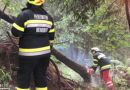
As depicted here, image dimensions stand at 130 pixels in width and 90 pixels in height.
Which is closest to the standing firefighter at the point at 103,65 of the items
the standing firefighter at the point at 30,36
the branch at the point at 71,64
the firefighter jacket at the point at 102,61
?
the firefighter jacket at the point at 102,61

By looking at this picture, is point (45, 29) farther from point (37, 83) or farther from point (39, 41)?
point (37, 83)

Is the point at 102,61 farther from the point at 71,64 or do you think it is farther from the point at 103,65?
the point at 71,64

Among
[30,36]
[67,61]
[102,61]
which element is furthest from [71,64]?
[30,36]

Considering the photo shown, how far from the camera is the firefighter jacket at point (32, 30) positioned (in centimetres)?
224

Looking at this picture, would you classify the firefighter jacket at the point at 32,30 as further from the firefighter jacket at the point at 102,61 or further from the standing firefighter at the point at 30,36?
the firefighter jacket at the point at 102,61

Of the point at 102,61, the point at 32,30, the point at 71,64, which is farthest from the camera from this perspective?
the point at 102,61

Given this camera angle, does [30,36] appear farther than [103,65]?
No

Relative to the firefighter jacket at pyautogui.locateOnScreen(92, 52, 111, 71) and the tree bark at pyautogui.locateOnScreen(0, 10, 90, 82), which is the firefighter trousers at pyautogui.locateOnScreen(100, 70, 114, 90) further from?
the tree bark at pyautogui.locateOnScreen(0, 10, 90, 82)

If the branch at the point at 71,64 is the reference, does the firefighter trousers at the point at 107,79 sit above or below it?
below

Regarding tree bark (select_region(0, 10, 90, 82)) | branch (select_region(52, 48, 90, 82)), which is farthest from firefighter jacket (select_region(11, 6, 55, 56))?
branch (select_region(52, 48, 90, 82))

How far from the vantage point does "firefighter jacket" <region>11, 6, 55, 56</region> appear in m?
2.24

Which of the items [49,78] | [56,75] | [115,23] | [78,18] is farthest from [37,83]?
→ [115,23]

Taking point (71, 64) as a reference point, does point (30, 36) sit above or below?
above

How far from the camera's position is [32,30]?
2.33 meters
